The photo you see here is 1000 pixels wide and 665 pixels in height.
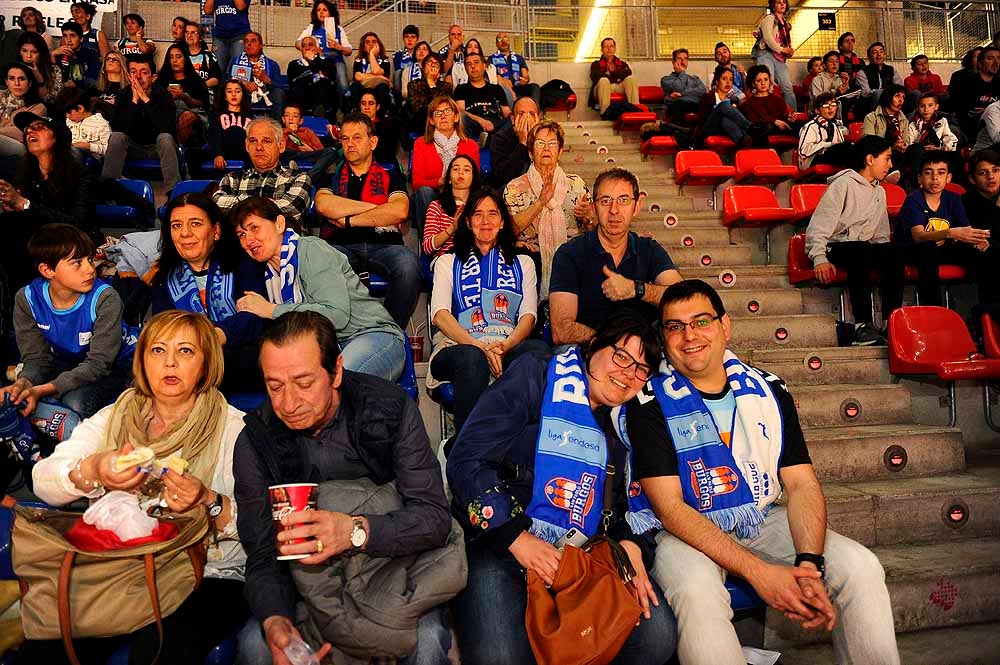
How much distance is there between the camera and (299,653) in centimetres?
146

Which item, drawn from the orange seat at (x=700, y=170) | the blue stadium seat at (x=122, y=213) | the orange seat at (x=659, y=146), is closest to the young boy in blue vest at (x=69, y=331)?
the blue stadium seat at (x=122, y=213)

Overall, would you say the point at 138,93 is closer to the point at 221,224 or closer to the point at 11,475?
the point at 221,224

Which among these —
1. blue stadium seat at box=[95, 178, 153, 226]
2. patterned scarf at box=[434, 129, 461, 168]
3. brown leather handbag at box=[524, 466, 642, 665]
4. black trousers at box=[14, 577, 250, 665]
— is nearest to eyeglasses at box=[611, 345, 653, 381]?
brown leather handbag at box=[524, 466, 642, 665]

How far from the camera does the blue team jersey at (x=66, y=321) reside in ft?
8.38

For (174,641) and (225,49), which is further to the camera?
(225,49)

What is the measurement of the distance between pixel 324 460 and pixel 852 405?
2470 millimetres

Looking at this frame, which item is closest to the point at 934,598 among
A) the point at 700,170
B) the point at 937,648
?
the point at 937,648

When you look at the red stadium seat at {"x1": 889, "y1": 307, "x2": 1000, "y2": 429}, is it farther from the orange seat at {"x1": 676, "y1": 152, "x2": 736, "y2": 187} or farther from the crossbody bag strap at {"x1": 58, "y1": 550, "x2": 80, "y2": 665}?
the crossbody bag strap at {"x1": 58, "y1": 550, "x2": 80, "y2": 665}

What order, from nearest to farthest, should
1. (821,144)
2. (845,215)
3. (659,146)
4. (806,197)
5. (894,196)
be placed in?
(845,215), (806,197), (894,196), (821,144), (659,146)

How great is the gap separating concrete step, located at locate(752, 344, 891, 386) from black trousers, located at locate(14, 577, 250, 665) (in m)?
2.55

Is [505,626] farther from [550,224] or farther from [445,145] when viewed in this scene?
[445,145]

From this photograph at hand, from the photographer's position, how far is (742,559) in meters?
1.78

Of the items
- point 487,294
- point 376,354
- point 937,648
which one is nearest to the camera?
point 937,648

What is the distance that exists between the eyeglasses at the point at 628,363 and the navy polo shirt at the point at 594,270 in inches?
37.0
